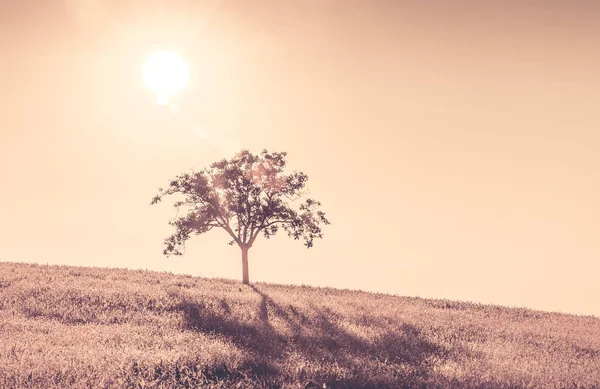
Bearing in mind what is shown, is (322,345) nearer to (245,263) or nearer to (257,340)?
(257,340)

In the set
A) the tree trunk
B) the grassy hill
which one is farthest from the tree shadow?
the tree trunk

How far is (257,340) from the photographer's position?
11.2 meters

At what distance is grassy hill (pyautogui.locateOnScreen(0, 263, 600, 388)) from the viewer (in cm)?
822

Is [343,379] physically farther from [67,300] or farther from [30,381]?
[67,300]

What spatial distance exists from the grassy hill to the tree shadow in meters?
0.03

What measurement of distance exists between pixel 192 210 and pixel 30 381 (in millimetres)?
20177

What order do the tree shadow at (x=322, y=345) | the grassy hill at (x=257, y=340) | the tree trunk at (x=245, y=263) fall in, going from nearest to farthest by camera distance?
the grassy hill at (x=257, y=340) < the tree shadow at (x=322, y=345) < the tree trunk at (x=245, y=263)

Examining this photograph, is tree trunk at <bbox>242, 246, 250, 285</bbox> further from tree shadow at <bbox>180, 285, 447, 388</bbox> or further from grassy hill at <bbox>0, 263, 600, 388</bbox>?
tree shadow at <bbox>180, 285, 447, 388</bbox>

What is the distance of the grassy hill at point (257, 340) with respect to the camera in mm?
8219

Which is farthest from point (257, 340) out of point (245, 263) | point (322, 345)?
point (245, 263)

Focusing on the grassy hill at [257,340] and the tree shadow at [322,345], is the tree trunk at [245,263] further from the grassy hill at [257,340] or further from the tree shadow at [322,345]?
the tree shadow at [322,345]

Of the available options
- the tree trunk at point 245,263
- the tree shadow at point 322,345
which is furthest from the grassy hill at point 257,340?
the tree trunk at point 245,263

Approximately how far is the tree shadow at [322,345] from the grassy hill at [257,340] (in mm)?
33

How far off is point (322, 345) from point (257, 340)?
1.47 meters
